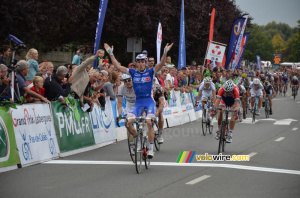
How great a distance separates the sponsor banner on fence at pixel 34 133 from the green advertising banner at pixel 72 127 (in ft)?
0.92

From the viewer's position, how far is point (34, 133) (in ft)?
41.4

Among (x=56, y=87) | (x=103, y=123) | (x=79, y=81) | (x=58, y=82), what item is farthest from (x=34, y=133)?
(x=103, y=123)

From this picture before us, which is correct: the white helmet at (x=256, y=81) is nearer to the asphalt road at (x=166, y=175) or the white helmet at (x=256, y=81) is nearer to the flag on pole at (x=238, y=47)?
the asphalt road at (x=166, y=175)

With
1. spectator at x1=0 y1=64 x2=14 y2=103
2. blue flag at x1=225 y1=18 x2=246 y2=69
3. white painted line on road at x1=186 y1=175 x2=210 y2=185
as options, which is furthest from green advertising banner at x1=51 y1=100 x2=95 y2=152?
blue flag at x1=225 y1=18 x2=246 y2=69

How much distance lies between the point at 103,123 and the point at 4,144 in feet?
16.8

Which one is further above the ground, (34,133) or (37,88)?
(37,88)

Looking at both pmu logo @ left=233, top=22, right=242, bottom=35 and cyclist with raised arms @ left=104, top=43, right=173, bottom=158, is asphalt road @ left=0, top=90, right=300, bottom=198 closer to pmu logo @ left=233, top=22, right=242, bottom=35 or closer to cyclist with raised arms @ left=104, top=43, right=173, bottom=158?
cyclist with raised arms @ left=104, top=43, right=173, bottom=158

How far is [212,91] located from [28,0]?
7.81 metres

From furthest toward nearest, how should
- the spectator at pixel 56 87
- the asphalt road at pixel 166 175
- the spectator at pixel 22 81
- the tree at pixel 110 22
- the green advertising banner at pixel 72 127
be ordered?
the tree at pixel 110 22 → the spectator at pixel 56 87 → the green advertising banner at pixel 72 127 → the spectator at pixel 22 81 → the asphalt road at pixel 166 175

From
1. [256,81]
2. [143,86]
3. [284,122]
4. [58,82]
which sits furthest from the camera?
[256,81]

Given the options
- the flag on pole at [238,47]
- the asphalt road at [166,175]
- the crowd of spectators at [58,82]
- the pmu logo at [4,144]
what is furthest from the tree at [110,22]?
the pmu logo at [4,144]

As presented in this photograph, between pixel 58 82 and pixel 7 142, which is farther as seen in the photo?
pixel 58 82

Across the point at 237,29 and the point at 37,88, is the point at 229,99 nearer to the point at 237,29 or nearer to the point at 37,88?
the point at 37,88

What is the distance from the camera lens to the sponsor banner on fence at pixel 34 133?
1208 cm
